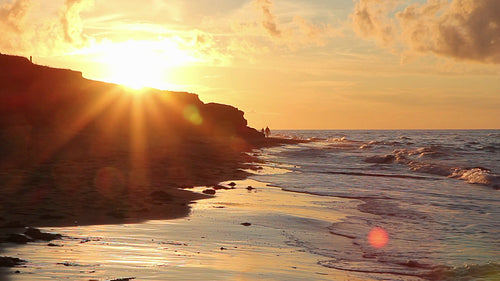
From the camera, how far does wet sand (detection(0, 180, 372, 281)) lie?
7.58m

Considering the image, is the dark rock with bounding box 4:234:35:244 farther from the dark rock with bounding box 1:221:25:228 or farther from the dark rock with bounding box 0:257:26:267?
the dark rock with bounding box 0:257:26:267

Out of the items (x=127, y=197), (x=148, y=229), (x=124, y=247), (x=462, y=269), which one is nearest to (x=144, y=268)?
(x=124, y=247)

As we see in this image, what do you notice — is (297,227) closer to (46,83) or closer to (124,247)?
(124,247)

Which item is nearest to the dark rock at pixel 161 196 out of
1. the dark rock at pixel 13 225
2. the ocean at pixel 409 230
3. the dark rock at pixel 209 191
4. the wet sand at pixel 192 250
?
the wet sand at pixel 192 250

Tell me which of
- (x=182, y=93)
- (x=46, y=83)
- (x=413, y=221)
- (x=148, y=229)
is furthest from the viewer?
(x=182, y=93)

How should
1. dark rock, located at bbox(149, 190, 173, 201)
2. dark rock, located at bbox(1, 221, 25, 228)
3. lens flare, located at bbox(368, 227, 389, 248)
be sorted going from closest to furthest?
1. dark rock, located at bbox(1, 221, 25, 228)
2. lens flare, located at bbox(368, 227, 389, 248)
3. dark rock, located at bbox(149, 190, 173, 201)

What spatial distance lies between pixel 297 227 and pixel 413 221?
4050mm

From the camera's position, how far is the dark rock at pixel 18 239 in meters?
9.05

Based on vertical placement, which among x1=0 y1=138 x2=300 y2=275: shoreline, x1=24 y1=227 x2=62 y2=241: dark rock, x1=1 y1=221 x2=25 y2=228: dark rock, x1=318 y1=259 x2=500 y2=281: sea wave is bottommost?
x1=318 y1=259 x2=500 y2=281: sea wave

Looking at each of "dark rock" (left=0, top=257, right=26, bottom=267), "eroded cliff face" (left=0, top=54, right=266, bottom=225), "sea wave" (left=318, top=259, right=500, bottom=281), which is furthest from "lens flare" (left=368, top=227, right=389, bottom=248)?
"dark rock" (left=0, top=257, right=26, bottom=267)

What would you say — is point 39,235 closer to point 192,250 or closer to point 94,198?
point 192,250

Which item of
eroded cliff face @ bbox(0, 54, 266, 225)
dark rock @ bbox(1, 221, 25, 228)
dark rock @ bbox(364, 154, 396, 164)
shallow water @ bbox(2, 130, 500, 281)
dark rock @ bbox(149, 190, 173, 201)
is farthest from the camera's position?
dark rock @ bbox(364, 154, 396, 164)

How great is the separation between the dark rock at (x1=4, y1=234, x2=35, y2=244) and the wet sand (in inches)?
9.4

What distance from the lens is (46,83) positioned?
51938mm
